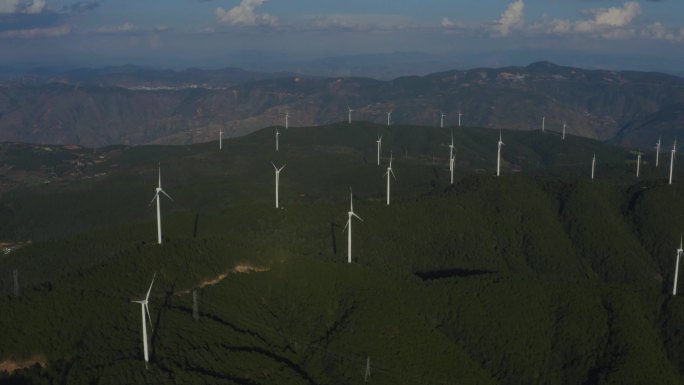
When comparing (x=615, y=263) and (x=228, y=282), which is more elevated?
(x=228, y=282)

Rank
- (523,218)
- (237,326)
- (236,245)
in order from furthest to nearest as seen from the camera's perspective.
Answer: (523,218) < (236,245) < (237,326)

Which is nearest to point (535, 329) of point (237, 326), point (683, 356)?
point (683, 356)

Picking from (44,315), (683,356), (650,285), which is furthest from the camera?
(650,285)

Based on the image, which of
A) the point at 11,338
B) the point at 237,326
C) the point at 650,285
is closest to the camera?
the point at 11,338

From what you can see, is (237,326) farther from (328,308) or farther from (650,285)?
(650,285)

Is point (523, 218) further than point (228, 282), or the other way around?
point (523, 218)

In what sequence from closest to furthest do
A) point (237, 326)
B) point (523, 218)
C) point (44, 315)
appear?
point (44, 315) → point (237, 326) → point (523, 218)

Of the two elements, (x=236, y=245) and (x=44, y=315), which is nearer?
(x=44, y=315)

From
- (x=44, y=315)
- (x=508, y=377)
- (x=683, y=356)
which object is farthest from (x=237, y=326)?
(x=683, y=356)

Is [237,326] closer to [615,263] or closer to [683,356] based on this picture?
[683,356]
